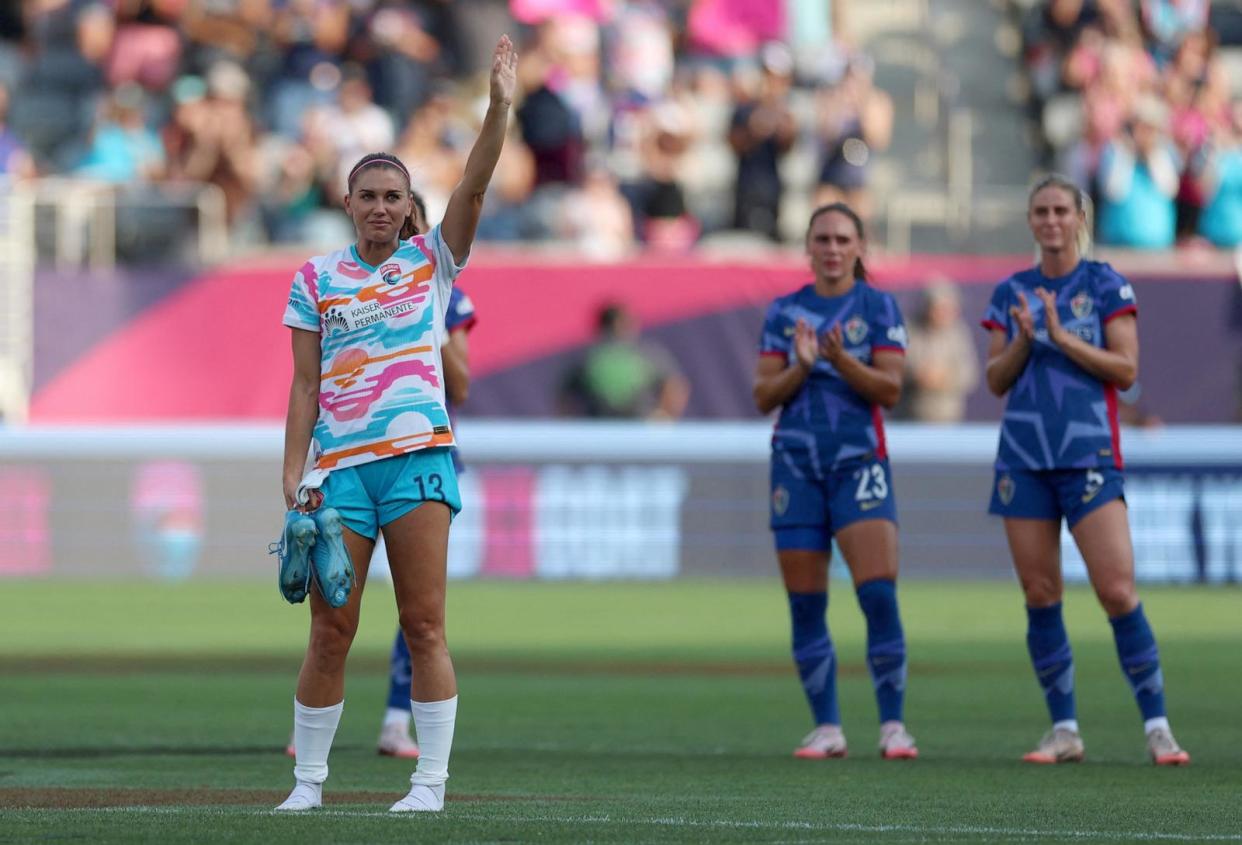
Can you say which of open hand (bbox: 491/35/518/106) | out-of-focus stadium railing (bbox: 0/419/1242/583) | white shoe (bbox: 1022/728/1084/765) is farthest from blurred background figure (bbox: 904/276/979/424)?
open hand (bbox: 491/35/518/106)

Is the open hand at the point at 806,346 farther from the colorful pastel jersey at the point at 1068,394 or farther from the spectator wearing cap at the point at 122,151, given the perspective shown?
the spectator wearing cap at the point at 122,151

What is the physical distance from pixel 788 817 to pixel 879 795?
91cm

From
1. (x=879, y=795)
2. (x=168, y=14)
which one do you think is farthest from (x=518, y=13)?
(x=879, y=795)

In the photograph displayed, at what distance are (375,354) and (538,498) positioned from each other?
1313cm

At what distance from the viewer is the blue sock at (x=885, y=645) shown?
10383mm

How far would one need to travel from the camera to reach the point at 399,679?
34.1ft

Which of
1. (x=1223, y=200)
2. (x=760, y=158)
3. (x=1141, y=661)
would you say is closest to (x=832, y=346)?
(x=1141, y=661)

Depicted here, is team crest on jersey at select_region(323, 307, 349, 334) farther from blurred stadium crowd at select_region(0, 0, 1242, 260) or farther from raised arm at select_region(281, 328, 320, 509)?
blurred stadium crowd at select_region(0, 0, 1242, 260)

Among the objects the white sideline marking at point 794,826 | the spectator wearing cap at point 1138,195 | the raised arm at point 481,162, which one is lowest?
the white sideline marking at point 794,826

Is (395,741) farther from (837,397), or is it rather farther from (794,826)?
(794,826)

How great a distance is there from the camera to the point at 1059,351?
10.1m

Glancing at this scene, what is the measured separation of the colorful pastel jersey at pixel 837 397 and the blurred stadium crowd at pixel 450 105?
11.3 m

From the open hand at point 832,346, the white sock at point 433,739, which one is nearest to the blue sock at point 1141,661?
the open hand at point 832,346

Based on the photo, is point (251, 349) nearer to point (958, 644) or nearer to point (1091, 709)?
point (958, 644)
